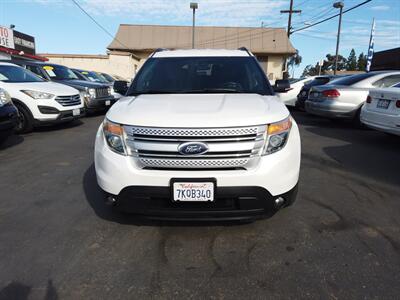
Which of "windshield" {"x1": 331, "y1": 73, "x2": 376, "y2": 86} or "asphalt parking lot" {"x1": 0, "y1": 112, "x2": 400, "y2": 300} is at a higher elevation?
"windshield" {"x1": 331, "y1": 73, "x2": 376, "y2": 86}

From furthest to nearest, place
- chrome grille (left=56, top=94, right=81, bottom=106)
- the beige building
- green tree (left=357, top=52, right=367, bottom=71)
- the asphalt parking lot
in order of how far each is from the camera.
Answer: green tree (left=357, top=52, right=367, bottom=71)
the beige building
chrome grille (left=56, top=94, right=81, bottom=106)
the asphalt parking lot

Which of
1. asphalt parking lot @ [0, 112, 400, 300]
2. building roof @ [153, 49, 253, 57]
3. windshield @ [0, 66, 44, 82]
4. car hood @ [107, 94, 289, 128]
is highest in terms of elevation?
building roof @ [153, 49, 253, 57]

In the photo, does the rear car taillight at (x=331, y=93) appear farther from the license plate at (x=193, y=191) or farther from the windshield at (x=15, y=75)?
the windshield at (x=15, y=75)

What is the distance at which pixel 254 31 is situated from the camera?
3622cm

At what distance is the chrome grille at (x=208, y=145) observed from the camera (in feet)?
8.51

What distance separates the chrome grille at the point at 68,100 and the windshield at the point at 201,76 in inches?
181

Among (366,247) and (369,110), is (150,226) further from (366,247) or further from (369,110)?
(369,110)

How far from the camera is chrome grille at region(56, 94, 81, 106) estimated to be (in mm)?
8004

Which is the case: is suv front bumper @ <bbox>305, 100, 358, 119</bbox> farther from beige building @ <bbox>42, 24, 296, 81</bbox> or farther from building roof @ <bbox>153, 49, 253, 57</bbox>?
beige building @ <bbox>42, 24, 296, 81</bbox>

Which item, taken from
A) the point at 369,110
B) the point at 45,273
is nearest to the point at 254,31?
the point at 369,110

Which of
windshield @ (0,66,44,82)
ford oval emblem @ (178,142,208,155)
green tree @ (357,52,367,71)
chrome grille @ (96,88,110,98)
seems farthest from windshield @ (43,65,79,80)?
green tree @ (357,52,367,71)

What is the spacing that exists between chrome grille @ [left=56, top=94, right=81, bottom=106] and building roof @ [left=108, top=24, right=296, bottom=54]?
2736 centimetres

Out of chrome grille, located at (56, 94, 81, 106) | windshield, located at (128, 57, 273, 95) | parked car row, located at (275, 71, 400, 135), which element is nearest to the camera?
windshield, located at (128, 57, 273, 95)

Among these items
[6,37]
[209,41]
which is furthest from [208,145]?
[209,41]
